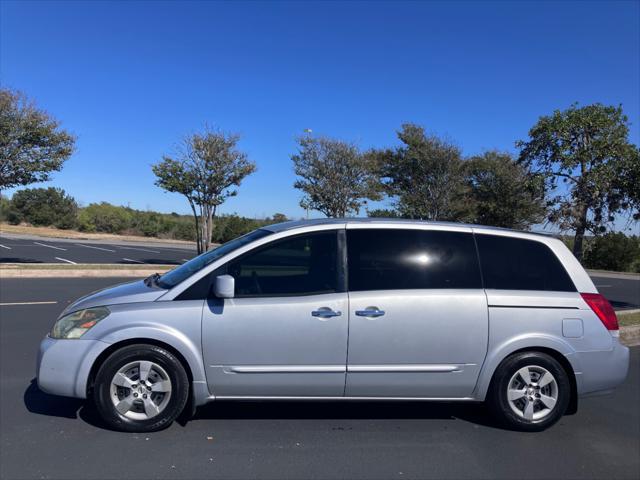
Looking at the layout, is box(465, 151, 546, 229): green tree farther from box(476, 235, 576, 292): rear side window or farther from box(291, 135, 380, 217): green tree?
box(476, 235, 576, 292): rear side window

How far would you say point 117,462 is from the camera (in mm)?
3613

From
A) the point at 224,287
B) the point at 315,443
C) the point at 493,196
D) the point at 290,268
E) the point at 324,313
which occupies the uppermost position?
the point at 493,196

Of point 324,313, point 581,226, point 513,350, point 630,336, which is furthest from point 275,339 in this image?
point 581,226

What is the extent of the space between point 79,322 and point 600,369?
166 inches

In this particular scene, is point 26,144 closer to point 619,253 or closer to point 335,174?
point 335,174

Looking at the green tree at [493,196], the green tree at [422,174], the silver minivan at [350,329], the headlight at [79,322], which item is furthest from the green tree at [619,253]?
the headlight at [79,322]

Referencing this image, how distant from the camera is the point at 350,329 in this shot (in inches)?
163

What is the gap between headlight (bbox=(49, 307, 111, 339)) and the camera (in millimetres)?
4070

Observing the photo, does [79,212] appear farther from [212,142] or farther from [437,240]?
[437,240]

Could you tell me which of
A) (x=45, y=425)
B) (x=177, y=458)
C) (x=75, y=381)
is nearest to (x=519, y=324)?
(x=177, y=458)

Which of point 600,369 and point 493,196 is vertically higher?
point 493,196

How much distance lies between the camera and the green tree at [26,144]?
14945 mm

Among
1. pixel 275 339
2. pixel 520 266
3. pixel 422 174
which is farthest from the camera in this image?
pixel 422 174

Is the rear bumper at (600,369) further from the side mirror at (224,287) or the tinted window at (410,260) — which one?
the side mirror at (224,287)
